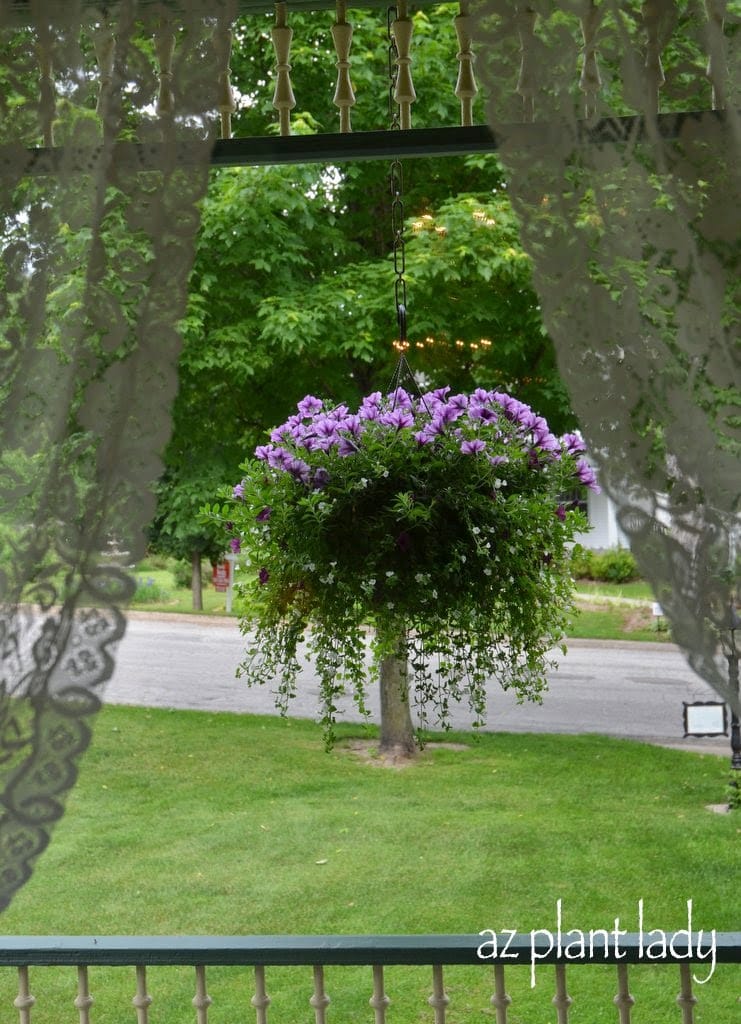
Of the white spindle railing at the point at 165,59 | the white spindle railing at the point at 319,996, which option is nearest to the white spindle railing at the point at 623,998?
the white spindle railing at the point at 319,996

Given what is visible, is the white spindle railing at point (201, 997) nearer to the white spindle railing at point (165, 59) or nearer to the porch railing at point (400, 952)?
the porch railing at point (400, 952)

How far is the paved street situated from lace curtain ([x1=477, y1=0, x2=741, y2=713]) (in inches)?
119

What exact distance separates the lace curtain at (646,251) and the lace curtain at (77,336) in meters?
0.32

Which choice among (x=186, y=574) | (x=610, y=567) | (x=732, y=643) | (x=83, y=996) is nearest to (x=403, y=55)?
(x=732, y=643)

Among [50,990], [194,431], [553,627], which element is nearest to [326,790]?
[50,990]

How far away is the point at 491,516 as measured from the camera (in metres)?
1.31

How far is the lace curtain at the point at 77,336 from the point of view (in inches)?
37.7

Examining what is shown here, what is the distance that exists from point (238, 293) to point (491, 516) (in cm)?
268

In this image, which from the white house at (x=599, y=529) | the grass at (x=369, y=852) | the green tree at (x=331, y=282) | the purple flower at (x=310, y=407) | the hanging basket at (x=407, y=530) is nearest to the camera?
the hanging basket at (x=407, y=530)

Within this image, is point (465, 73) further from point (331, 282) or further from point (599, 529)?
point (599, 529)

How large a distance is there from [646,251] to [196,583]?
3.30 meters

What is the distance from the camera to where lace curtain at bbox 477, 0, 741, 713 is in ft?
3.05

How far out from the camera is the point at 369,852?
3.50 metres

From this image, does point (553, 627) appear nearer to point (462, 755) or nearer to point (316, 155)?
point (316, 155)
